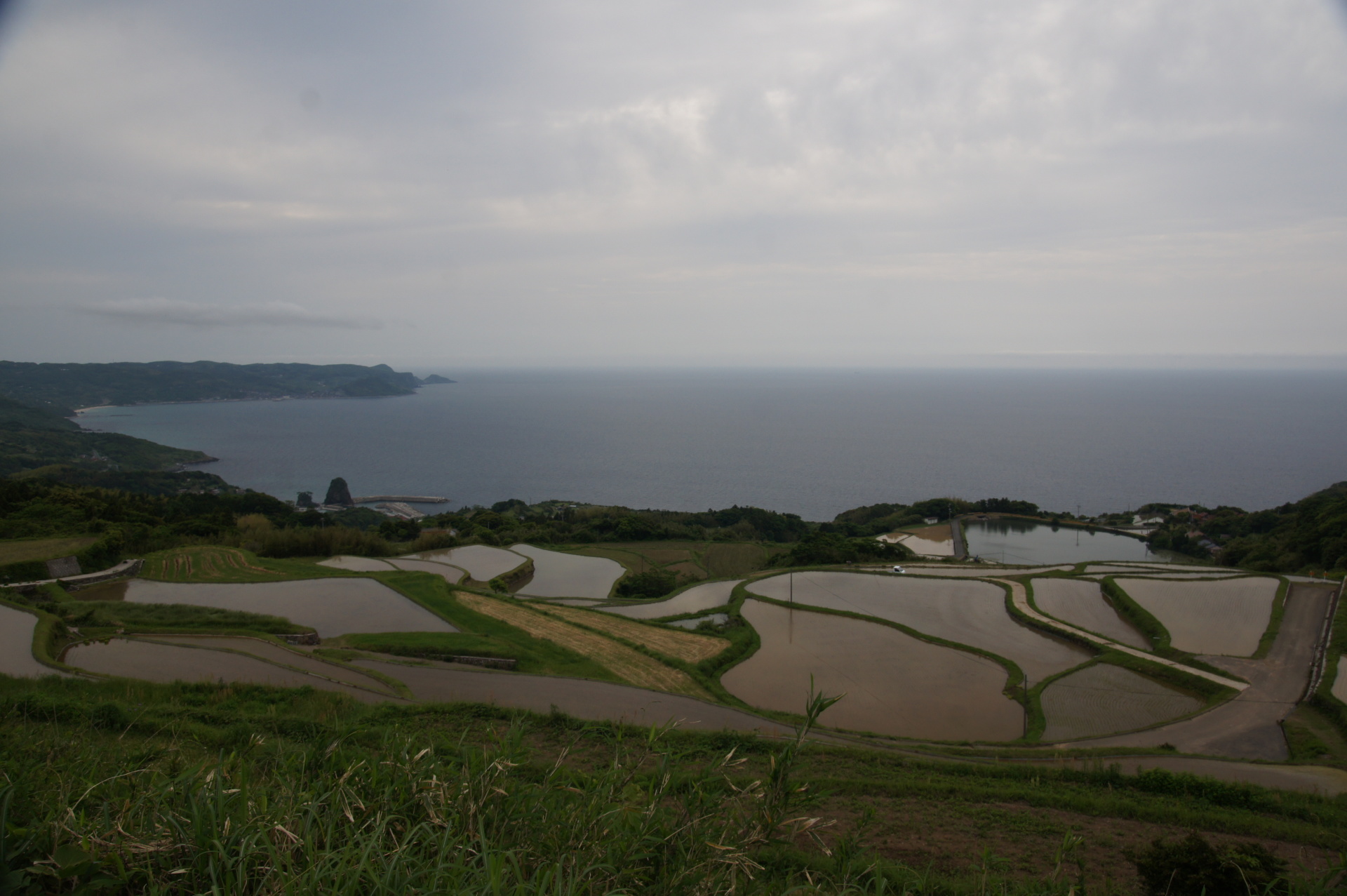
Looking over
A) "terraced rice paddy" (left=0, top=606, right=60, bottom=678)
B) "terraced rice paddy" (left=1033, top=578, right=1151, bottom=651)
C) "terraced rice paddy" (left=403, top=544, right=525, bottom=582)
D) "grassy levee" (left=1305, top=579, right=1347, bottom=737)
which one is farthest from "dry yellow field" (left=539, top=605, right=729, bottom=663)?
"grassy levee" (left=1305, top=579, right=1347, bottom=737)

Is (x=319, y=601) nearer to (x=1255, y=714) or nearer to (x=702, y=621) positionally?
(x=702, y=621)

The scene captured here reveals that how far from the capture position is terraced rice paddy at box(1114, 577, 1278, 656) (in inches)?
736

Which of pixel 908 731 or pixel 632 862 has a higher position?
pixel 632 862

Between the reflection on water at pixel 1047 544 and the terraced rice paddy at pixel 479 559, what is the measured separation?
28741 millimetres

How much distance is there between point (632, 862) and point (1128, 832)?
26.9 ft

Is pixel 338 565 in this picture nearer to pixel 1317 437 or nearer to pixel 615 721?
pixel 615 721

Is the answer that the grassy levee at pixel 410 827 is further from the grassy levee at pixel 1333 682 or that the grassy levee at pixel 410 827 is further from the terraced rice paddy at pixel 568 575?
the terraced rice paddy at pixel 568 575

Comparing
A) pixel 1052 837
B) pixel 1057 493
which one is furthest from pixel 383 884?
pixel 1057 493

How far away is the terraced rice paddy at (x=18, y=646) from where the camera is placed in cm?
1108

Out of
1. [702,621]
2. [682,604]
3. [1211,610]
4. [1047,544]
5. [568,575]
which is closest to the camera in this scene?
[702,621]

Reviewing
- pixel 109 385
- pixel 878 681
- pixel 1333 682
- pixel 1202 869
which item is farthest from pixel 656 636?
pixel 109 385

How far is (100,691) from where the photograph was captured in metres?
9.97

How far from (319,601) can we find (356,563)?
28.8ft

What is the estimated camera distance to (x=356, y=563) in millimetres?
28125
